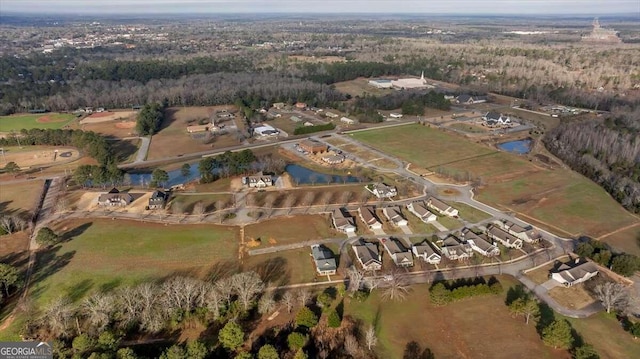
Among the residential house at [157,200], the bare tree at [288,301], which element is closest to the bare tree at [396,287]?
the bare tree at [288,301]

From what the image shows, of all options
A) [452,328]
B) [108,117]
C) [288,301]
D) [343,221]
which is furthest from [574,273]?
[108,117]

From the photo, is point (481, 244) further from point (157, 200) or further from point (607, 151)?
point (607, 151)

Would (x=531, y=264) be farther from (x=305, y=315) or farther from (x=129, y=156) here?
(x=129, y=156)

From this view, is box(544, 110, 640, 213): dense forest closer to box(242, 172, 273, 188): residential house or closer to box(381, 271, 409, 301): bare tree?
box(381, 271, 409, 301): bare tree

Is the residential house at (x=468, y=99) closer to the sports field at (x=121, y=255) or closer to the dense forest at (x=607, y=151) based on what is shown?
the dense forest at (x=607, y=151)

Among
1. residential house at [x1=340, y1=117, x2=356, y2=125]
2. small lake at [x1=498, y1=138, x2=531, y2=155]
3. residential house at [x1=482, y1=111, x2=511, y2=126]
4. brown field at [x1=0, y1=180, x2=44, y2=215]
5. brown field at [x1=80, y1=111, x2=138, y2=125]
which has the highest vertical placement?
residential house at [x1=482, y1=111, x2=511, y2=126]

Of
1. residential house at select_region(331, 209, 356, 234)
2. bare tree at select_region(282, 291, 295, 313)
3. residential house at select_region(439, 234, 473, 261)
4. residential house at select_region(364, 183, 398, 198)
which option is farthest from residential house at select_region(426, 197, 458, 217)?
bare tree at select_region(282, 291, 295, 313)
